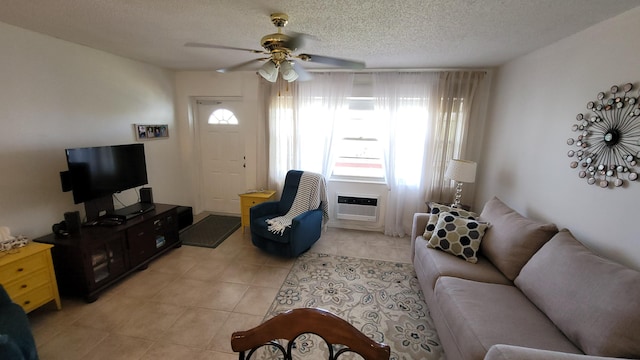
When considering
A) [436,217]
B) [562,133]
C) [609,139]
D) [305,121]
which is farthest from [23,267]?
[562,133]

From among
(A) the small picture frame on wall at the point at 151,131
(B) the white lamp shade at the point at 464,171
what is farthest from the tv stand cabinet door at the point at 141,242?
(B) the white lamp shade at the point at 464,171

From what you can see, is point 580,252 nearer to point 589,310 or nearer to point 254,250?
point 589,310

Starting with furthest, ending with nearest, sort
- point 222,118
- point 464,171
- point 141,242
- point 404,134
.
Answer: point 222,118 → point 404,134 → point 464,171 → point 141,242

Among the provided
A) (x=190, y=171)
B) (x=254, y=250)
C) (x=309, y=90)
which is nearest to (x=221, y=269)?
(x=254, y=250)

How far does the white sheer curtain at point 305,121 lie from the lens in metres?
3.76

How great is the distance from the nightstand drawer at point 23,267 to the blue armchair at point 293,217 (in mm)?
1832

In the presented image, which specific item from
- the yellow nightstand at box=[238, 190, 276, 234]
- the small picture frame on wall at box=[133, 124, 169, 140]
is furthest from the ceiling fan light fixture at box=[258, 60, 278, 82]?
the small picture frame on wall at box=[133, 124, 169, 140]

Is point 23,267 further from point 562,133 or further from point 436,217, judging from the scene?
point 562,133

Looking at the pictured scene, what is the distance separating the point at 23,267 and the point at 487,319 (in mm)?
3287

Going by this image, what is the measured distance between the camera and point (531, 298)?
1.76m

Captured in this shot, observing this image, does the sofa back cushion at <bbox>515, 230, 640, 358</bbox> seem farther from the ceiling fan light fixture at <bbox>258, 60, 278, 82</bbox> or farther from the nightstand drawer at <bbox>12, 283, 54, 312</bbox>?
the nightstand drawer at <bbox>12, 283, 54, 312</bbox>

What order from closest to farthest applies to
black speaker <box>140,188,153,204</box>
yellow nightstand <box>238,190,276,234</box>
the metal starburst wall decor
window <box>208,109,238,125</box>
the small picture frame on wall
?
the metal starburst wall decor → black speaker <box>140,188,153,204</box> → the small picture frame on wall → yellow nightstand <box>238,190,276,234</box> → window <box>208,109,238,125</box>

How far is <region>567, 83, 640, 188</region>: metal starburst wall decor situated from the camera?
1.70m

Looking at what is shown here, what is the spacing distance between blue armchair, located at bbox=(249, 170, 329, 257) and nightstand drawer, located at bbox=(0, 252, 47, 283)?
6.01 feet
